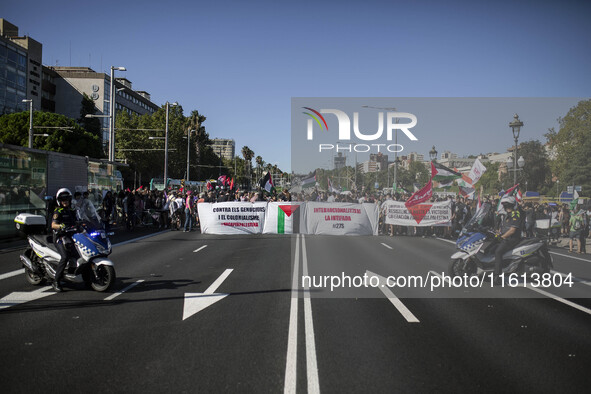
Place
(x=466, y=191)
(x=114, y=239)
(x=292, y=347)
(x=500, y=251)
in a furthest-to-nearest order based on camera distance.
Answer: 1. (x=466, y=191)
2. (x=114, y=239)
3. (x=500, y=251)
4. (x=292, y=347)

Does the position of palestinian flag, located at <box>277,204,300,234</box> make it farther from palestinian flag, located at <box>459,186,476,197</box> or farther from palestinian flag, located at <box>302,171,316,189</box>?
palestinian flag, located at <box>459,186,476,197</box>

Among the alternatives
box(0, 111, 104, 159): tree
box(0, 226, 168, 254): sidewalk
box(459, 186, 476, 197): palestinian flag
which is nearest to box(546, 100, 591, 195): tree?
box(459, 186, 476, 197): palestinian flag

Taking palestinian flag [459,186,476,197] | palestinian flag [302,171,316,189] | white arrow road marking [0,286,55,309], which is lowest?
white arrow road marking [0,286,55,309]

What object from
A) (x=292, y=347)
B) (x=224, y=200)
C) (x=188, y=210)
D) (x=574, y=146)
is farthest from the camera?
(x=574, y=146)

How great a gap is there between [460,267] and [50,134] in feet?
177

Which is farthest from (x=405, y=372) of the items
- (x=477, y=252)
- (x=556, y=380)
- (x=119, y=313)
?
(x=477, y=252)

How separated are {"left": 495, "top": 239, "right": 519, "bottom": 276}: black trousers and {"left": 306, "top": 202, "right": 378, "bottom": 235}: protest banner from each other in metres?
8.44

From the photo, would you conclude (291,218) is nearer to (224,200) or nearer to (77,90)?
(224,200)

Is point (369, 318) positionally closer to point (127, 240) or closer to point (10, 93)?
point (127, 240)

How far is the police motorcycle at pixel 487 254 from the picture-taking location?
29.9 ft

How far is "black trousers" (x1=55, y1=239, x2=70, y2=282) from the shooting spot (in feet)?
24.8

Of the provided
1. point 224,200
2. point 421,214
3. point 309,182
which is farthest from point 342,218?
point 224,200

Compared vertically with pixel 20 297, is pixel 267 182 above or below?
above

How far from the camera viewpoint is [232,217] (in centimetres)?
1831
